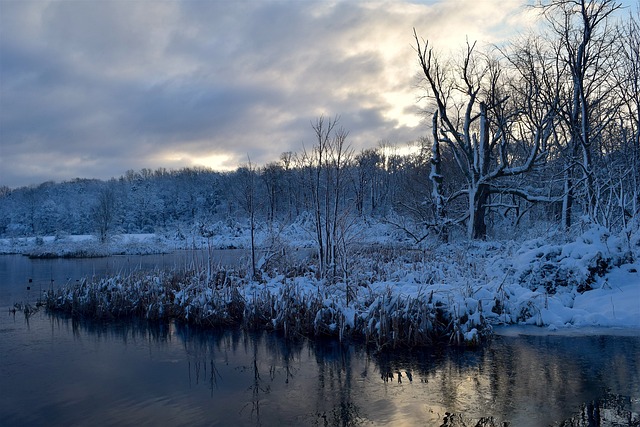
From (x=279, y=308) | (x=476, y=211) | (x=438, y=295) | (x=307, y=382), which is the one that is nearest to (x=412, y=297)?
(x=438, y=295)

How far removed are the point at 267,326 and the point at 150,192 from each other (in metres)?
83.5

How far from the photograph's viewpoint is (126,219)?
72.5 metres

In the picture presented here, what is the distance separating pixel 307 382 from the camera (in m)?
6.93

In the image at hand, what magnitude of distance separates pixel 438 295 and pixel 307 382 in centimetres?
358

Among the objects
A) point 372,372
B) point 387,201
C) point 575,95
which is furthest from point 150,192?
point 372,372

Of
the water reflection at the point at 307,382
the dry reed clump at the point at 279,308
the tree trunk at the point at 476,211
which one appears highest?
the tree trunk at the point at 476,211

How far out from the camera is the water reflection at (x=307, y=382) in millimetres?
5598

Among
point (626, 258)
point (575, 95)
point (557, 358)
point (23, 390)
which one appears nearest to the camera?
point (23, 390)

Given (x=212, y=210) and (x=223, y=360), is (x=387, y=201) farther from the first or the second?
(x=223, y=360)

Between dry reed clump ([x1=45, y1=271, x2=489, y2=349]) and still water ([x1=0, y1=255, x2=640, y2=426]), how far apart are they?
0.43 metres

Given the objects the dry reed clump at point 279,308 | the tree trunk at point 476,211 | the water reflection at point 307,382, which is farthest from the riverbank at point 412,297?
the tree trunk at point 476,211

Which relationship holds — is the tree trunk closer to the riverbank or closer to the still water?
the riverbank

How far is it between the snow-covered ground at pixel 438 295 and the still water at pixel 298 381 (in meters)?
0.57

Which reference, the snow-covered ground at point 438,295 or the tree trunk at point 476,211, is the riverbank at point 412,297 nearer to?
the snow-covered ground at point 438,295
